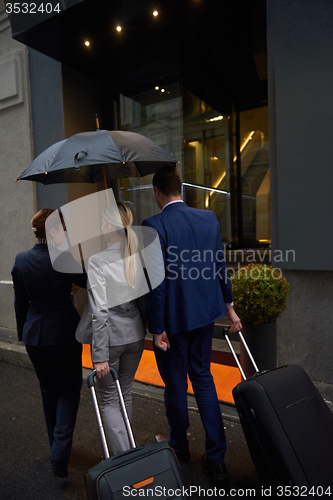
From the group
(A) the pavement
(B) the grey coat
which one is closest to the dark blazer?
(B) the grey coat

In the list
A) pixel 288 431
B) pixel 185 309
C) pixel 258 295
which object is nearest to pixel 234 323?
pixel 185 309

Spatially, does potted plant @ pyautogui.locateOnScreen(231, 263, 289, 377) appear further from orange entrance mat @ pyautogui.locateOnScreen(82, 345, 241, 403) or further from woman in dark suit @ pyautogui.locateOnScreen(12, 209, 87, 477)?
woman in dark suit @ pyautogui.locateOnScreen(12, 209, 87, 477)

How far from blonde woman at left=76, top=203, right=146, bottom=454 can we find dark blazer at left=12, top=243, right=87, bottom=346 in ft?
0.89

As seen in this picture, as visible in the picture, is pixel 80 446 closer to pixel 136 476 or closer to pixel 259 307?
pixel 136 476

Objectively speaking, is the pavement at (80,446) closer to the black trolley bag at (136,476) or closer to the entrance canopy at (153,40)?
the black trolley bag at (136,476)

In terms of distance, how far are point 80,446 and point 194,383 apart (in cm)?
134

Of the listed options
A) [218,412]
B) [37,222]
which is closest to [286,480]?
[218,412]

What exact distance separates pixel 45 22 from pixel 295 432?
19.8 ft

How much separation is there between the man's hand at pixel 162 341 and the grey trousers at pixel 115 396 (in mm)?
145

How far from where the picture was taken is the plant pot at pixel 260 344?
3.84 metres

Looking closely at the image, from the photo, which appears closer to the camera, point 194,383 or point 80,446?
point 194,383

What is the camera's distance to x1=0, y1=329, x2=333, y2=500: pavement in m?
2.58

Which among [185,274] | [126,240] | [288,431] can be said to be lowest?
[288,431]

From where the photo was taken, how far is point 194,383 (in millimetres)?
2744
